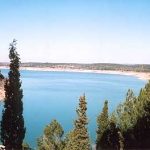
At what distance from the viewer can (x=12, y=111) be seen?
27156mm

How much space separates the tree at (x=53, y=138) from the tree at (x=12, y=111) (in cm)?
1552

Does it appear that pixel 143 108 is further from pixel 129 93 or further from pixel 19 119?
pixel 19 119

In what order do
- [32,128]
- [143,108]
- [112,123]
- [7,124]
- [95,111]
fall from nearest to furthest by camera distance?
[7,124]
[143,108]
[112,123]
[32,128]
[95,111]

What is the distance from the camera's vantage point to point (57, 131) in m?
42.9

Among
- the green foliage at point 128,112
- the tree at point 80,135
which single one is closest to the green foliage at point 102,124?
the green foliage at point 128,112

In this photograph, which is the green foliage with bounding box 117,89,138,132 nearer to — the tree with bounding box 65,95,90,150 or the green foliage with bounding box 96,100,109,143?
the green foliage with bounding box 96,100,109,143

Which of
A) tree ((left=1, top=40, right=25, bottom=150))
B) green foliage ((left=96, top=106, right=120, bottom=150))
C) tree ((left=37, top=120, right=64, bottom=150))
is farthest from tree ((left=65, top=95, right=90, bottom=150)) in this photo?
green foliage ((left=96, top=106, right=120, bottom=150))

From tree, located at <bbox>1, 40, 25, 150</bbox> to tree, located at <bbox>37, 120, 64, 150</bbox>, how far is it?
15516 millimetres

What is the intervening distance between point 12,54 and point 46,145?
18367 mm

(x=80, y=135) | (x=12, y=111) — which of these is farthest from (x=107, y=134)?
(x=12, y=111)

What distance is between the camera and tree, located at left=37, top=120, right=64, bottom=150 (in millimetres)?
42906

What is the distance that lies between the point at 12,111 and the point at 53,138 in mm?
16983

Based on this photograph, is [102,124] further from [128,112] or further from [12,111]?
[12,111]

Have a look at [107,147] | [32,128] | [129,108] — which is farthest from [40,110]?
[129,108]
